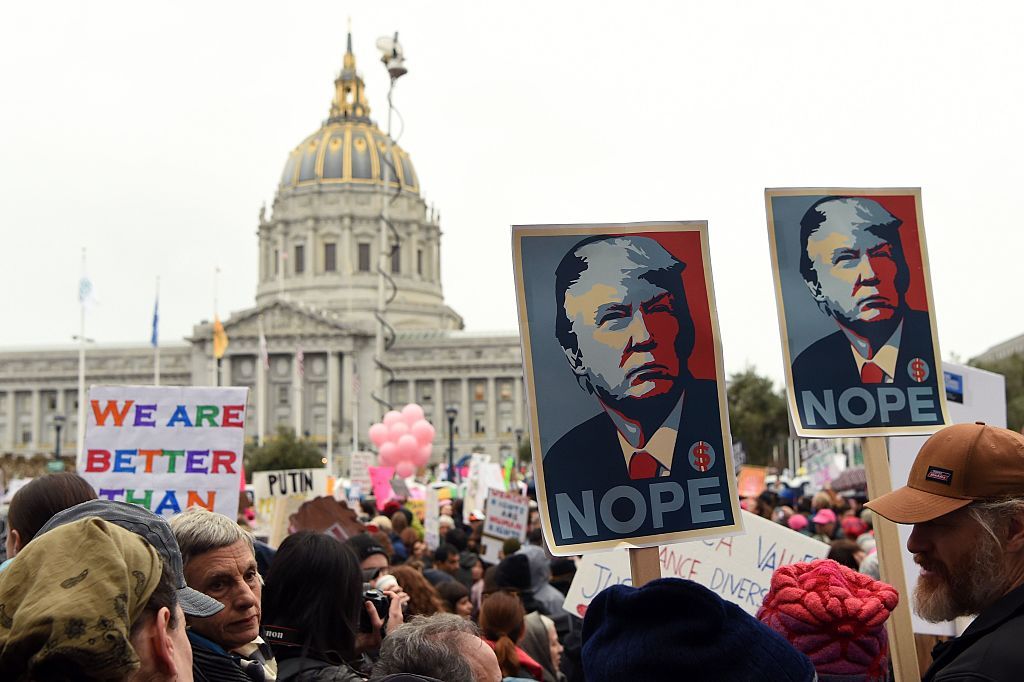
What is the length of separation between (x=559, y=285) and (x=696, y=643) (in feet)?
6.41

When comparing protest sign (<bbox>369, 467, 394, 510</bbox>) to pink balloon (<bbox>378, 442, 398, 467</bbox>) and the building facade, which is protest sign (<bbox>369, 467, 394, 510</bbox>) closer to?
pink balloon (<bbox>378, 442, 398, 467</bbox>)

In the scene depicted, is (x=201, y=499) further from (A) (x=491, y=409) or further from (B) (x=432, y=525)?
(A) (x=491, y=409)

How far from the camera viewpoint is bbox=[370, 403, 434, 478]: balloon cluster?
34.3 meters

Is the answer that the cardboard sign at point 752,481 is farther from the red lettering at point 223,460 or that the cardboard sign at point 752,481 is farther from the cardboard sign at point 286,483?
the red lettering at point 223,460

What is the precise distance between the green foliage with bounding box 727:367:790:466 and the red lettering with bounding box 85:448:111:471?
53605 millimetres

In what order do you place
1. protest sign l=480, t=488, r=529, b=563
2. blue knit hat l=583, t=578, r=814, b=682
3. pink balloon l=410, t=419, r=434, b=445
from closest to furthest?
blue knit hat l=583, t=578, r=814, b=682 → protest sign l=480, t=488, r=529, b=563 → pink balloon l=410, t=419, r=434, b=445

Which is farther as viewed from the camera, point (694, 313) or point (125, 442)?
point (125, 442)

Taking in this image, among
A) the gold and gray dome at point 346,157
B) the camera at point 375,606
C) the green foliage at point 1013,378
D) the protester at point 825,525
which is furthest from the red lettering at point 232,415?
the gold and gray dome at point 346,157

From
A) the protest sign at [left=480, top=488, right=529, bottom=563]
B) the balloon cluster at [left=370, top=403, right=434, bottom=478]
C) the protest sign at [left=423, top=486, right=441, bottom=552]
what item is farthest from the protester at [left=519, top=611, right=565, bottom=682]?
the balloon cluster at [left=370, top=403, right=434, bottom=478]

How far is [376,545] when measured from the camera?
Result: 22.5 feet

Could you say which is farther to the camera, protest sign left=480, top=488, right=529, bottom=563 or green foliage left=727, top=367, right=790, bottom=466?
green foliage left=727, top=367, right=790, bottom=466

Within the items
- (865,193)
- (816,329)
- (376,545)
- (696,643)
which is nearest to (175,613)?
(696,643)

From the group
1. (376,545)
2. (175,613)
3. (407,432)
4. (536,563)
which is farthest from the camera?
(407,432)

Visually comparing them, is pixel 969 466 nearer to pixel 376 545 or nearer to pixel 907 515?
pixel 907 515
